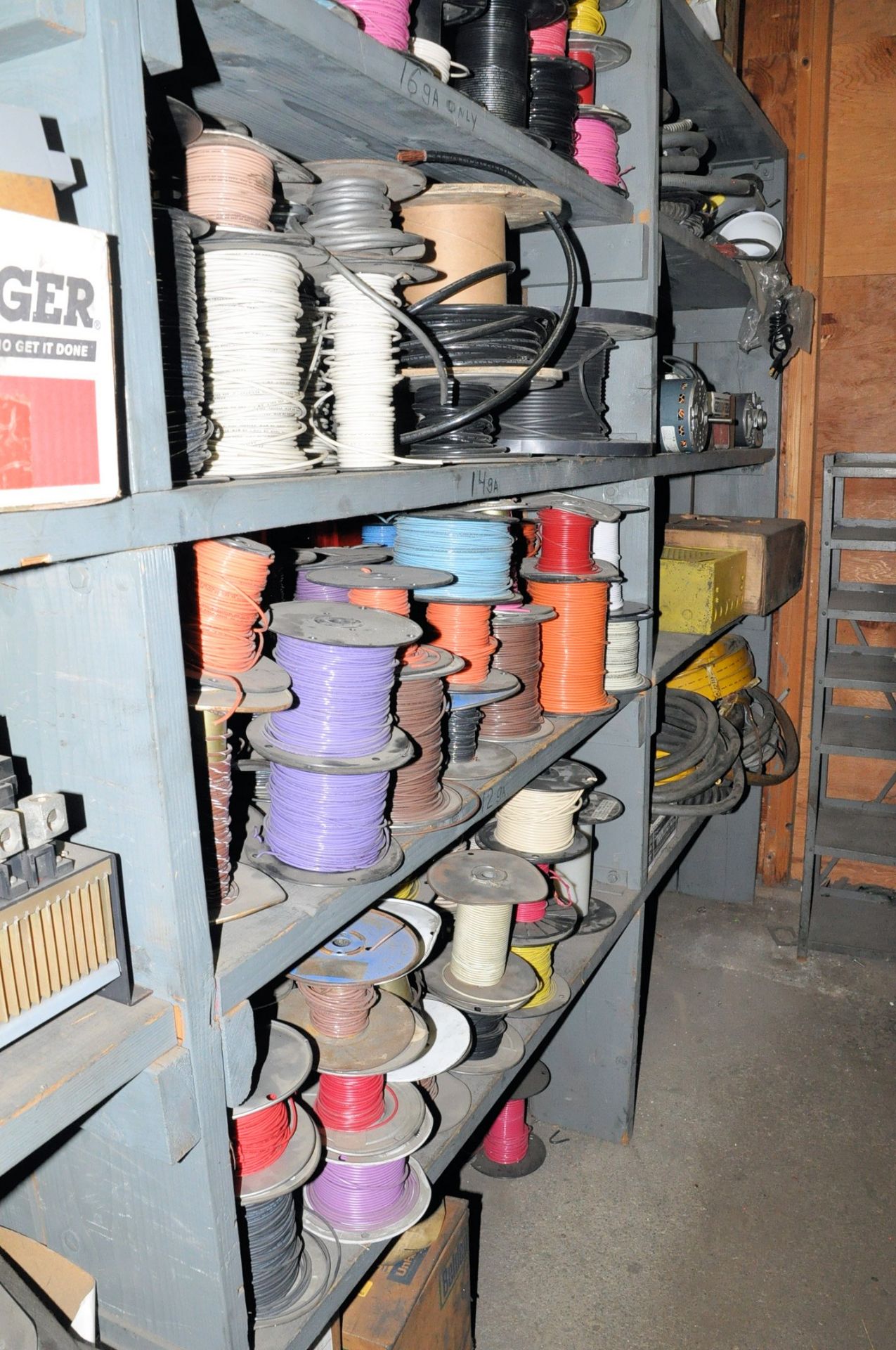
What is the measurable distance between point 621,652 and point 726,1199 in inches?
70.5

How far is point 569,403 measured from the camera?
2162 mm

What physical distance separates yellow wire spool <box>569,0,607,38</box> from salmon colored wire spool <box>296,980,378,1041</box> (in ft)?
7.17

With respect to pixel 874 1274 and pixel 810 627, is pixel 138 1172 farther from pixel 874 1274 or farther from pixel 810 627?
pixel 810 627

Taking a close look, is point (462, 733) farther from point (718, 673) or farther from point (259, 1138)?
point (718, 673)

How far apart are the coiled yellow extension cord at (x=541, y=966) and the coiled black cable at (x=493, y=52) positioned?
6.35 ft

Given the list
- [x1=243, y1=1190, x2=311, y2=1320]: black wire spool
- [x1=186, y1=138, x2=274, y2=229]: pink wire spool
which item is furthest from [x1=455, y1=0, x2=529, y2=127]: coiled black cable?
[x1=243, y1=1190, x2=311, y2=1320]: black wire spool

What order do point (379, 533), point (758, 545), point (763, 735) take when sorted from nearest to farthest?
point (379, 533)
point (758, 545)
point (763, 735)

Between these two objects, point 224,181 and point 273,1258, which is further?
point 273,1258

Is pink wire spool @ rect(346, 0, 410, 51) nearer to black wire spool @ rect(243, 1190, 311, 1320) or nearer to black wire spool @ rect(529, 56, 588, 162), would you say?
black wire spool @ rect(529, 56, 588, 162)

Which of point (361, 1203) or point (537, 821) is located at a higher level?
point (537, 821)

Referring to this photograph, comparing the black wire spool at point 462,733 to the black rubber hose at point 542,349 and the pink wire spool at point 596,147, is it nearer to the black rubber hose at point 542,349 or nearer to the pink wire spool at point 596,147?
the black rubber hose at point 542,349

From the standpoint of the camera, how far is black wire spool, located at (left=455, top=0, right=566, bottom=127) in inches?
72.0

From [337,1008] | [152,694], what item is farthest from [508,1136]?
[152,694]

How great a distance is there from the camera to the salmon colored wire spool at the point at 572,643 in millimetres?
2297
